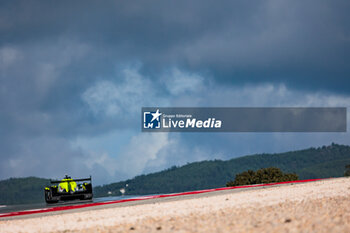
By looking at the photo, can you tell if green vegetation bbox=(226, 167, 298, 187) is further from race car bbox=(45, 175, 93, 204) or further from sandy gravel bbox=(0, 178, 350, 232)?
sandy gravel bbox=(0, 178, 350, 232)

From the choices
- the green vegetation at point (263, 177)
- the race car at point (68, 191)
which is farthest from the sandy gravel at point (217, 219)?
the green vegetation at point (263, 177)

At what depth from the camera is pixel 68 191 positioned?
81.0 feet

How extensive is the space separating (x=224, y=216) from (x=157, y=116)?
2727 cm

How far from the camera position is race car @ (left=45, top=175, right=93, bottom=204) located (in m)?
24.6

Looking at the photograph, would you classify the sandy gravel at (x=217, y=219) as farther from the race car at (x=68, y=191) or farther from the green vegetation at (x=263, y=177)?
the green vegetation at (x=263, y=177)

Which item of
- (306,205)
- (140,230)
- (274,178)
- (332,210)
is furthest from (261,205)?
(274,178)

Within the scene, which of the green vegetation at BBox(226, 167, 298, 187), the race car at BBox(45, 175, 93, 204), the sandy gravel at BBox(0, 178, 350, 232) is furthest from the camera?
the green vegetation at BBox(226, 167, 298, 187)

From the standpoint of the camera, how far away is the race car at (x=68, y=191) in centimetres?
2459

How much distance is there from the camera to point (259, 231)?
921 centimetres

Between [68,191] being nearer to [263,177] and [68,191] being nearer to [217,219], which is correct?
[217,219]

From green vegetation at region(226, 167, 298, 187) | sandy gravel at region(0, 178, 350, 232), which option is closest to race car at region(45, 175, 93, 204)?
sandy gravel at region(0, 178, 350, 232)

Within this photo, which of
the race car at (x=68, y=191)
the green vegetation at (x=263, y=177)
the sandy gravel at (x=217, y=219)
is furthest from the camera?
the green vegetation at (x=263, y=177)

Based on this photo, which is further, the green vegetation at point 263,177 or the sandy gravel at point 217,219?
the green vegetation at point 263,177

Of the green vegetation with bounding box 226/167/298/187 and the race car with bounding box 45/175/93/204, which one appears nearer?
the race car with bounding box 45/175/93/204
